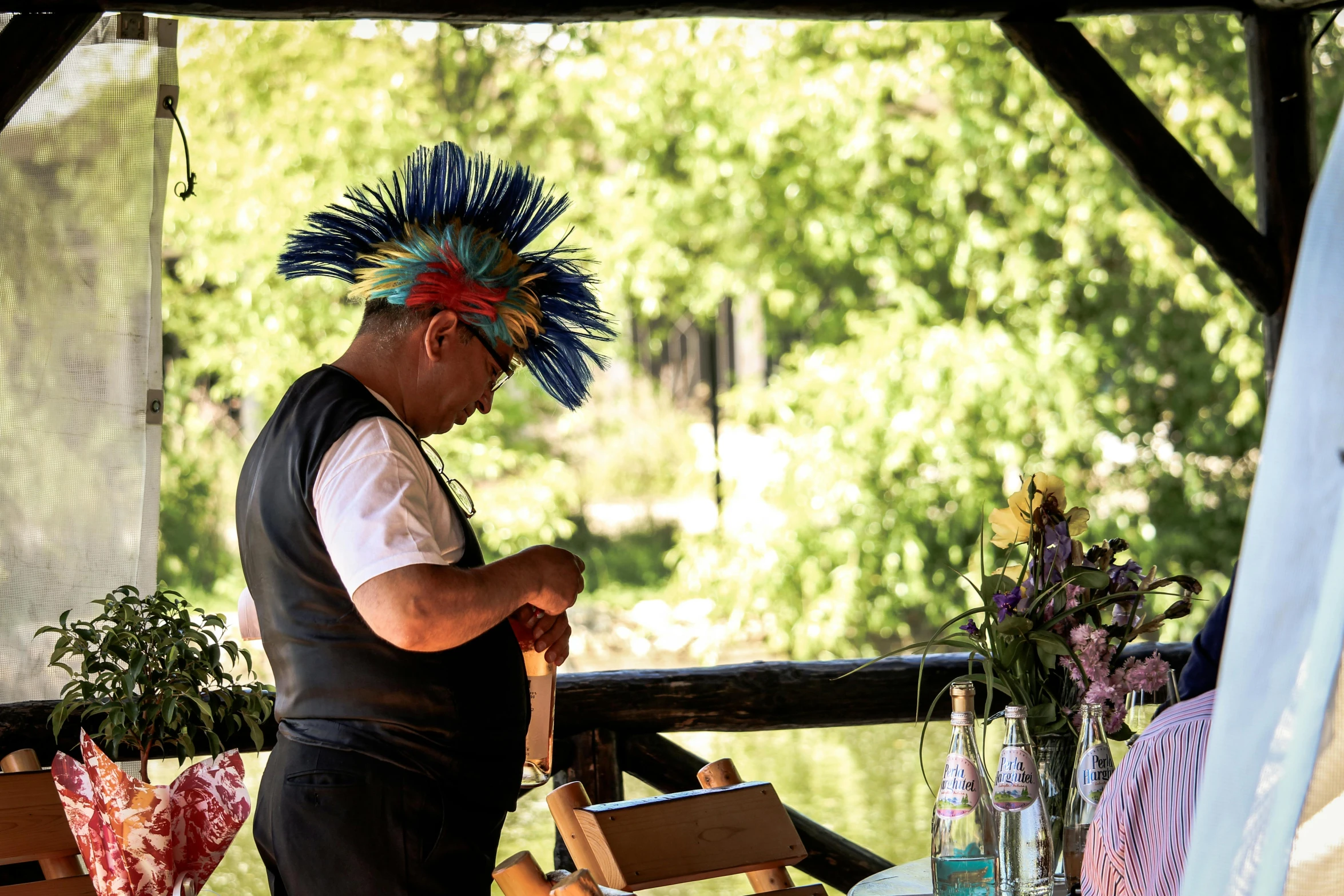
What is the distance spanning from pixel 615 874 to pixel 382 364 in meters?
0.70

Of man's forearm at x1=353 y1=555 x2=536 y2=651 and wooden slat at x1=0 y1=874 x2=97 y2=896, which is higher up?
man's forearm at x1=353 y1=555 x2=536 y2=651

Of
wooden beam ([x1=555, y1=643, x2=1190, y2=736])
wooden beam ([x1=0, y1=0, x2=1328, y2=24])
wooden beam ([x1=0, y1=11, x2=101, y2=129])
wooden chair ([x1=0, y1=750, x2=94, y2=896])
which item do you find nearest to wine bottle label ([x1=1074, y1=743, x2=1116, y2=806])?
wooden beam ([x1=555, y1=643, x2=1190, y2=736])

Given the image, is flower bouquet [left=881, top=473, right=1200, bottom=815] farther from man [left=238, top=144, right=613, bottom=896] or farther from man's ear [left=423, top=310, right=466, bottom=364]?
man's ear [left=423, top=310, right=466, bottom=364]

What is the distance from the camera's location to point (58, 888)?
2404 mm

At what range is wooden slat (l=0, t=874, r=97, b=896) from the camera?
2365mm

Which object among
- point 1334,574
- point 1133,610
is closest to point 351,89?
point 1133,610

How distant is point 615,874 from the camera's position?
1.73 metres

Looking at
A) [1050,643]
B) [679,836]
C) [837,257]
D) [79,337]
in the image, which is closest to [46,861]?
[79,337]

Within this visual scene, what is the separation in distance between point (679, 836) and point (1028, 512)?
2.01 ft

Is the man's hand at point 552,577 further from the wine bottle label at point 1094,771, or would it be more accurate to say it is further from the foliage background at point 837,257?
the foliage background at point 837,257

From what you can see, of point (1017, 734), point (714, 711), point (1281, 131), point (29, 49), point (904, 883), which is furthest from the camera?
point (1281, 131)

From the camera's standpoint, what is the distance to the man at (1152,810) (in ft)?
3.97

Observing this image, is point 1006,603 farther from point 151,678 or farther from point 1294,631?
point 151,678

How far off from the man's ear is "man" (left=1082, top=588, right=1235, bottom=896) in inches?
35.3
